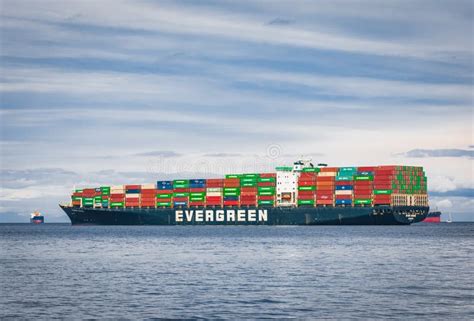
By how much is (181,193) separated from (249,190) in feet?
52.9

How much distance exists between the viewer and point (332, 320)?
30.5 metres

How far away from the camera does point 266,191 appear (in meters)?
148

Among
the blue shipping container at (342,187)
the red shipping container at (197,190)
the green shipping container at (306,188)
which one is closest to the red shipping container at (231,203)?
the red shipping container at (197,190)

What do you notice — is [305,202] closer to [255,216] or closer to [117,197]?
[255,216]

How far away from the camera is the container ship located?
13625cm

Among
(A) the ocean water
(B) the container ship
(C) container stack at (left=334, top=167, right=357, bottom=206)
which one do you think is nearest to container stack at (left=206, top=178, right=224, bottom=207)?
(B) the container ship

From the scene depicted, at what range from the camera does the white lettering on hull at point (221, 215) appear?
486 ft

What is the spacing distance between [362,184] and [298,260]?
7924 centimetres

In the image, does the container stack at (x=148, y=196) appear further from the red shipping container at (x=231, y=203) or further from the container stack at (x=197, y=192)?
the red shipping container at (x=231, y=203)

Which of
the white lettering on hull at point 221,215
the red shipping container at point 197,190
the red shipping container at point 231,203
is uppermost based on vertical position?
the red shipping container at point 197,190

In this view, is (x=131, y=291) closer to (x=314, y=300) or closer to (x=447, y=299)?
(x=314, y=300)

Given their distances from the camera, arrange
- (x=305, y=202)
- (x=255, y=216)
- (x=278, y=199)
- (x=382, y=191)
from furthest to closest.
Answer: (x=255, y=216) → (x=278, y=199) → (x=305, y=202) → (x=382, y=191)

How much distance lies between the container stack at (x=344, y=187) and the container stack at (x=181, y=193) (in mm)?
33964

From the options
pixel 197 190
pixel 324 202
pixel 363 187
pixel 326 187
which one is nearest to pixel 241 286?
pixel 363 187
